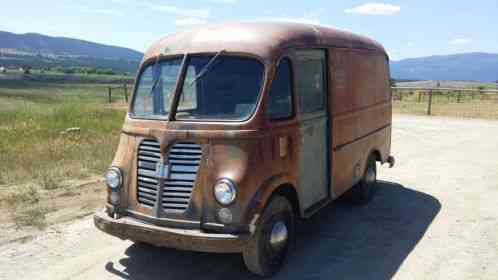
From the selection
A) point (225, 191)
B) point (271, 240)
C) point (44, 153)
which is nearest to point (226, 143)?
point (225, 191)

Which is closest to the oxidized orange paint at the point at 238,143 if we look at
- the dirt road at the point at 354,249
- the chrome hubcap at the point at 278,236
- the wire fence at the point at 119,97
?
the chrome hubcap at the point at 278,236

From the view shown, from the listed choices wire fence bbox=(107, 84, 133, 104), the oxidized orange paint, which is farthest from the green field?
wire fence bbox=(107, 84, 133, 104)

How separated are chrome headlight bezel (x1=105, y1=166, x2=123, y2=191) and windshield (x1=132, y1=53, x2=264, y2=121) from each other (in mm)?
654

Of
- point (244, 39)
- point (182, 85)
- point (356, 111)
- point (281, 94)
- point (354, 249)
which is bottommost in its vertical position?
point (354, 249)

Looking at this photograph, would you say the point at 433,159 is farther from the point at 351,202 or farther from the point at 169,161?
the point at 169,161

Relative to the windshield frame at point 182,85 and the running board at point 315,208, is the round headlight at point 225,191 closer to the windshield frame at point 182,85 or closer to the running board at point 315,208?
the windshield frame at point 182,85

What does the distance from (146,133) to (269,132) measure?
3.94ft

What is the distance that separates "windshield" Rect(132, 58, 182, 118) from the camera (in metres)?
4.69

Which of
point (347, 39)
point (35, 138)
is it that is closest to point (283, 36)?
point (347, 39)

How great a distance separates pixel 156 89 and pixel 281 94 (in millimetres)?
1323

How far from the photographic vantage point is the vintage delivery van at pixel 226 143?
13.6 feet

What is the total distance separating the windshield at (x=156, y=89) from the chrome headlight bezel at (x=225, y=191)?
1002 millimetres

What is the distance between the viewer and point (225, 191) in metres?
4.06

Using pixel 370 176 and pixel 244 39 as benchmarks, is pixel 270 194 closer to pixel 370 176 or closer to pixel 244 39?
pixel 244 39
